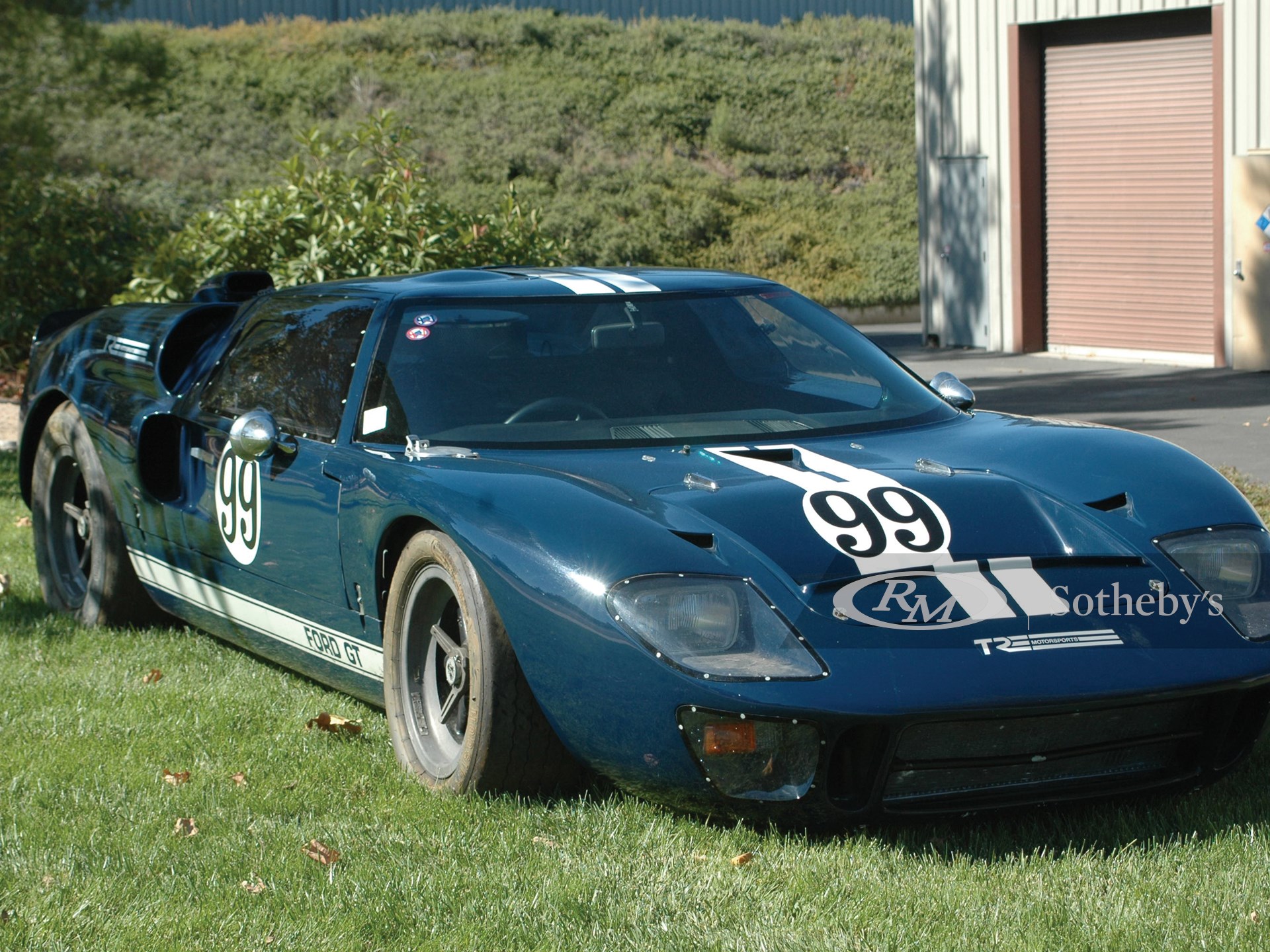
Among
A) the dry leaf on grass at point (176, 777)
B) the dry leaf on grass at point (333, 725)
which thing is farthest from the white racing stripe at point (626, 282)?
the dry leaf on grass at point (176, 777)

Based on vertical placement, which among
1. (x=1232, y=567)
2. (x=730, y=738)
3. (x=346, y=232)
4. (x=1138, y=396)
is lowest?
(x=1138, y=396)

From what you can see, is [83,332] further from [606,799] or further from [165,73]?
[165,73]

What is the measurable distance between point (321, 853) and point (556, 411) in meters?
1.43

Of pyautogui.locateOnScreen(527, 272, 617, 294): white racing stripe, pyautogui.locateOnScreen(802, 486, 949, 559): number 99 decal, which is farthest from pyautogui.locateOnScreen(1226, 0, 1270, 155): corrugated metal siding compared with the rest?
pyautogui.locateOnScreen(802, 486, 949, 559): number 99 decal

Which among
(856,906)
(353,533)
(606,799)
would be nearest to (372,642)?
(353,533)

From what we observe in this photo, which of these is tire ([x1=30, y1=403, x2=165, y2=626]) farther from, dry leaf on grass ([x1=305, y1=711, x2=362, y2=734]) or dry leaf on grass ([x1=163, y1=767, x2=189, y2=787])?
dry leaf on grass ([x1=163, y1=767, x2=189, y2=787])

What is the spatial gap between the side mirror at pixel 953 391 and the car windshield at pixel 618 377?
0.36 ft

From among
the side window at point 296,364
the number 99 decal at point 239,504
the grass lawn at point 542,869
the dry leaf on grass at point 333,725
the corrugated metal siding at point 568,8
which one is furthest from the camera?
the corrugated metal siding at point 568,8

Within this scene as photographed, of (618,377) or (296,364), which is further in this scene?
(296,364)

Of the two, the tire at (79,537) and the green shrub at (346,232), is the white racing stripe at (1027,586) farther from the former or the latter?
the green shrub at (346,232)

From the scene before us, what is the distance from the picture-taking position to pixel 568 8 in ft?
124

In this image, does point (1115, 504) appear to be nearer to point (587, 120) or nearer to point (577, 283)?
point (577, 283)

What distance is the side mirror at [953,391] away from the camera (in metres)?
5.06

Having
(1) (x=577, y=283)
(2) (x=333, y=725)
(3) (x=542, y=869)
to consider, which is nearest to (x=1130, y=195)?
(1) (x=577, y=283)
